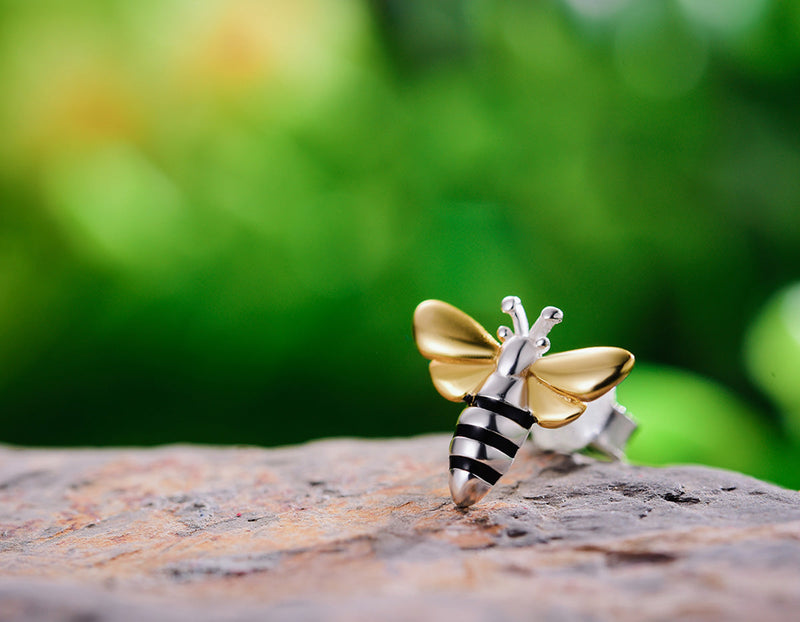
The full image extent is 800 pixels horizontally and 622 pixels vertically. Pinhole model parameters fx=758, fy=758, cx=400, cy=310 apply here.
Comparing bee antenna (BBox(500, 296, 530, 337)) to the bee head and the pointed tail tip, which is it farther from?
the pointed tail tip

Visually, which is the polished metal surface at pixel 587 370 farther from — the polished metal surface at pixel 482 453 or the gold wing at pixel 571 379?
the polished metal surface at pixel 482 453

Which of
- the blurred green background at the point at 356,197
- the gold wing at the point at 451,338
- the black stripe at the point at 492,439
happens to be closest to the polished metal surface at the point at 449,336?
the gold wing at the point at 451,338

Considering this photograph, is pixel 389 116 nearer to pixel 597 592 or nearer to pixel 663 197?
pixel 663 197

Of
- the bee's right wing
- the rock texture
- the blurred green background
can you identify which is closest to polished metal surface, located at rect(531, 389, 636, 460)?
the rock texture

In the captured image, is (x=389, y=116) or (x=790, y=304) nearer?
(x=790, y=304)

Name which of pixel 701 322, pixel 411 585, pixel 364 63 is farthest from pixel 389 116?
pixel 411 585

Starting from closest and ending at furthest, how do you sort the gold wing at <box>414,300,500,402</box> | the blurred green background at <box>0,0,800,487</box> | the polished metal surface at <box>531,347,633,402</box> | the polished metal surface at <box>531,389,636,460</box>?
the polished metal surface at <box>531,347,633,402</box> < the gold wing at <box>414,300,500,402</box> < the polished metal surface at <box>531,389,636,460</box> < the blurred green background at <box>0,0,800,487</box>

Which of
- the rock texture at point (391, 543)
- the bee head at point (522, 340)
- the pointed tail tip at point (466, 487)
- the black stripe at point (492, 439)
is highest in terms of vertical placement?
Answer: the bee head at point (522, 340)
